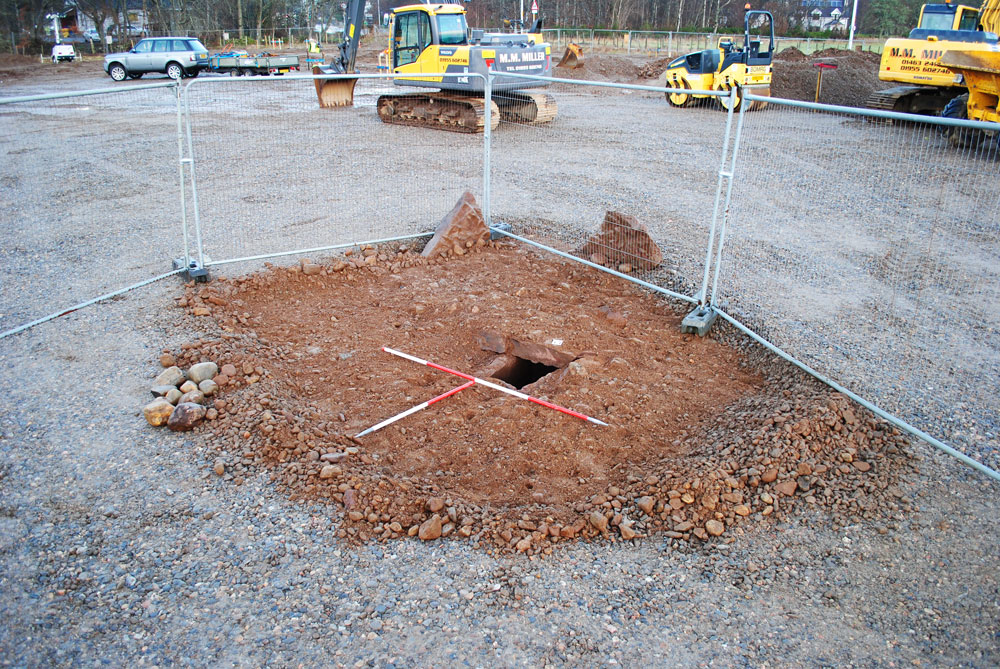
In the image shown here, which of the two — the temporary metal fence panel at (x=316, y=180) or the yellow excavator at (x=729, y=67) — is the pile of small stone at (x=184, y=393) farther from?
the yellow excavator at (x=729, y=67)

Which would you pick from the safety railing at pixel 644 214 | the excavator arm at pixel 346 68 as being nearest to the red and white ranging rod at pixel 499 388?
the safety railing at pixel 644 214

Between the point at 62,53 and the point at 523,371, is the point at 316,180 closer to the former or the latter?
the point at 523,371

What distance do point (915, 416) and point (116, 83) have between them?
3268 centimetres

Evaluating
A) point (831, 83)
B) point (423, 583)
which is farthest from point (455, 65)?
point (423, 583)

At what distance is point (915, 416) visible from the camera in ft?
16.4

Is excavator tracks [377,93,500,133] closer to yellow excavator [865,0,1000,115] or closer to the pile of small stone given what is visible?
yellow excavator [865,0,1000,115]

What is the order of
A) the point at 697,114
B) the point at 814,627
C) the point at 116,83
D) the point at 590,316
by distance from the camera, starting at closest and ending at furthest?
the point at 814,627
the point at 590,316
the point at 697,114
the point at 116,83

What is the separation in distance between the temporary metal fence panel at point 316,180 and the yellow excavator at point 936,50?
10.5m

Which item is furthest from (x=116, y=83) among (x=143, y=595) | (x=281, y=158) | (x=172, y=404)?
(x=143, y=595)

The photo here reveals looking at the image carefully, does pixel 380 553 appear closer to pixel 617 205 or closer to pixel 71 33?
pixel 617 205

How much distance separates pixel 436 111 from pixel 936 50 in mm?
11520

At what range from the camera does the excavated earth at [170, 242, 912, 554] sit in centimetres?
419

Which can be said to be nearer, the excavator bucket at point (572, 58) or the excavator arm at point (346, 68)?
the excavator arm at point (346, 68)

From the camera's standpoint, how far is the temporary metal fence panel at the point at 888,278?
5352 mm
